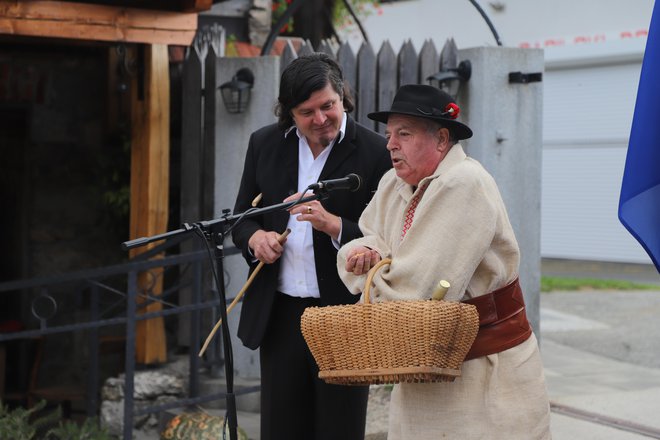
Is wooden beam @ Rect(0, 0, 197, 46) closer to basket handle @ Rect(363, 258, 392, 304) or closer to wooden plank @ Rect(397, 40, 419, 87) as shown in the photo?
wooden plank @ Rect(397, 40, 419, 87)

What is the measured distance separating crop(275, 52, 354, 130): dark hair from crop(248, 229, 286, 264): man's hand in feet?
1.53

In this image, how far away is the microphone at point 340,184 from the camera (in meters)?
3.45

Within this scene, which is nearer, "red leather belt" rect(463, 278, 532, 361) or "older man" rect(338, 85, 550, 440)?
"older man" rect(338, 85, 550, 440)

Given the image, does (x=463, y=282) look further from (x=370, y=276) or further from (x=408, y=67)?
(x=408, y=67)

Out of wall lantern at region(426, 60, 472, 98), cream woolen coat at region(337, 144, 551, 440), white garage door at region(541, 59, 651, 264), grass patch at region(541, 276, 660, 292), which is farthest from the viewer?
white garage door at region(541, 59, 651, 264)

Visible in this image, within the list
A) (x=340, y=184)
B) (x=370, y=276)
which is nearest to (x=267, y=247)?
(x=340, y=184)

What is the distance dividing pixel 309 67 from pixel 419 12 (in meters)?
14.8

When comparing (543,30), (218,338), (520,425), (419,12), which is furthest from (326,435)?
(419,12)

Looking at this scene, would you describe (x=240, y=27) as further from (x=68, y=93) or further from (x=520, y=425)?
(x=520, y=425)

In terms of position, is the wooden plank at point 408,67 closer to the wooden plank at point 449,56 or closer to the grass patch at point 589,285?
the wooden plank at point 449,56

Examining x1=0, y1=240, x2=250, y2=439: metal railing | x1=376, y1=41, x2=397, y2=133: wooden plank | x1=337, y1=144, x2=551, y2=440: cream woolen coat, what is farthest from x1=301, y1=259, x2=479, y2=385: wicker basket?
x1=376, y1=41, x2=397, y2=133: wooden plank

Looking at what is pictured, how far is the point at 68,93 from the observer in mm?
8359

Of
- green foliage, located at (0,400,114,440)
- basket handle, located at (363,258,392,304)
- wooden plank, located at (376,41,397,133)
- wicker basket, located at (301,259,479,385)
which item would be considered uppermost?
wooden plank, located at (376,41,397,133)

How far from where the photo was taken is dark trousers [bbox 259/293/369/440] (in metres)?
3.89
